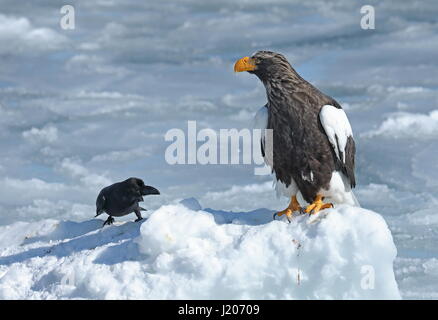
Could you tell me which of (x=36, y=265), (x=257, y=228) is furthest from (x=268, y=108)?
(x=36, y=265)

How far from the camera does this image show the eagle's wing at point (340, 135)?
9.76 metres

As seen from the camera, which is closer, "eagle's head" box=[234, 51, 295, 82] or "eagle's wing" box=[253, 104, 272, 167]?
"eagle's head" box=[234, 51, 295, 82]

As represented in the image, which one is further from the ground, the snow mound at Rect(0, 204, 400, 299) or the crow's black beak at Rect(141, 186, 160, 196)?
the crow's black beak at Rect(141, 186, 160, 196)

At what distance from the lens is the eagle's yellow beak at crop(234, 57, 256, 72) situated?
33.7 feet

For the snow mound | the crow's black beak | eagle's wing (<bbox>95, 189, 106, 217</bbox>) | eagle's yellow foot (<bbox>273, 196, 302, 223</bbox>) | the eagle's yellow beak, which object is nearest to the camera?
the snow mound

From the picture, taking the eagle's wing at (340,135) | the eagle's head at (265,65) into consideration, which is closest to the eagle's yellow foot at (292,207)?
the eagle's wing at (340,135)

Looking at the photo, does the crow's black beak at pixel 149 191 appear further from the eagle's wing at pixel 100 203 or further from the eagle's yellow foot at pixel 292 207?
the eagle's yellow foot at pixel 292 207

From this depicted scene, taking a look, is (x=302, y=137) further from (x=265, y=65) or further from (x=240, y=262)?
(x=240, y=262)

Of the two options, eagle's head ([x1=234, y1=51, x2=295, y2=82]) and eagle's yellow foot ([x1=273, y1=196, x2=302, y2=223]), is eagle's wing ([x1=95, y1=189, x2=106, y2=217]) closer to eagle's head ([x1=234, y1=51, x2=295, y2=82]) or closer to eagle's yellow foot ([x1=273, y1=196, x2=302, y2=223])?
eagle's yellow foot ([x1=273, y1=196, x2=302, y2=223])

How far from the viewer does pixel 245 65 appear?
33.7 ft

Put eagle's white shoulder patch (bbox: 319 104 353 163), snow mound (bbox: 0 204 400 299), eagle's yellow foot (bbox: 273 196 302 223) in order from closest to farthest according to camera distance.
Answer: snow mound (bbox: 0 204 400 299) → eagle's white shoulder patch (bbox: 319 104 353 163) → eagle's yellow foot (bbox: 273 196 302 223)


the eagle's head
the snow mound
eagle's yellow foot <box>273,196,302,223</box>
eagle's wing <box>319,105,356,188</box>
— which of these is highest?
Answer: the eagle's head

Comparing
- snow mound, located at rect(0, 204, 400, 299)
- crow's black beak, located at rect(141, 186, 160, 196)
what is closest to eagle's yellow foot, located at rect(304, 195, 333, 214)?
A: snow mound, located at rect(0, 204, 400, 299)
